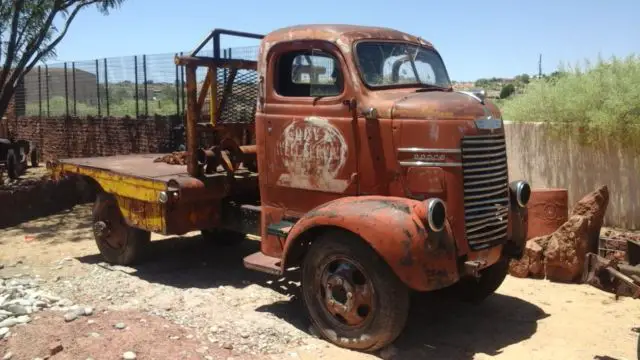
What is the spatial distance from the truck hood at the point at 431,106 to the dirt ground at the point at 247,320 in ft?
5.85

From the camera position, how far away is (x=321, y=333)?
16.1 ft

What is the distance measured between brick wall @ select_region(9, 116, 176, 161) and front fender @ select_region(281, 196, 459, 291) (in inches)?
366

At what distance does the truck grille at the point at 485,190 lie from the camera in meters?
4.65

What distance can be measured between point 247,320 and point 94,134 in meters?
12.1

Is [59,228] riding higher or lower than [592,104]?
lower

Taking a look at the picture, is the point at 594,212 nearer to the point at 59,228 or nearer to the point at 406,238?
the point at 406,238

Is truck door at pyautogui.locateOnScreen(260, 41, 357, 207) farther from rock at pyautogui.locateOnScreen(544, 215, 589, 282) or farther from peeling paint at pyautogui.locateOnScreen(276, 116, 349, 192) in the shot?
rock at pyautogui.locateOnScreen(544, 215, 589, 282)

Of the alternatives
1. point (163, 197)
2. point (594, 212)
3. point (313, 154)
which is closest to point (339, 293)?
point (313, 154)

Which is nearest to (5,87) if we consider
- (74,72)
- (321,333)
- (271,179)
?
(74,72)

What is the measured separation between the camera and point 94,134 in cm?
1595

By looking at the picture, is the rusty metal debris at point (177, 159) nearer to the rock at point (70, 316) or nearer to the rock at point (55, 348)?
the rock at point (70, 316)

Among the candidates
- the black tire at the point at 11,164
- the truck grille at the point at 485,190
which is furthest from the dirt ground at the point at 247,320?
the black tire at the point at 11,164

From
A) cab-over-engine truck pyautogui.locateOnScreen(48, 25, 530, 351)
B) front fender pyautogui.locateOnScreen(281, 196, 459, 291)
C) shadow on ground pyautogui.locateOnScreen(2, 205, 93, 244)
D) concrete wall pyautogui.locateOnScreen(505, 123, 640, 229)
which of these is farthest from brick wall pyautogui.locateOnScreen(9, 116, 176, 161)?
front fender pyautogui.locateOnScreen(281, 196, 459, 291)

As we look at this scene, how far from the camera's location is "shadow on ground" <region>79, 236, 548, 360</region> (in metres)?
4.88
